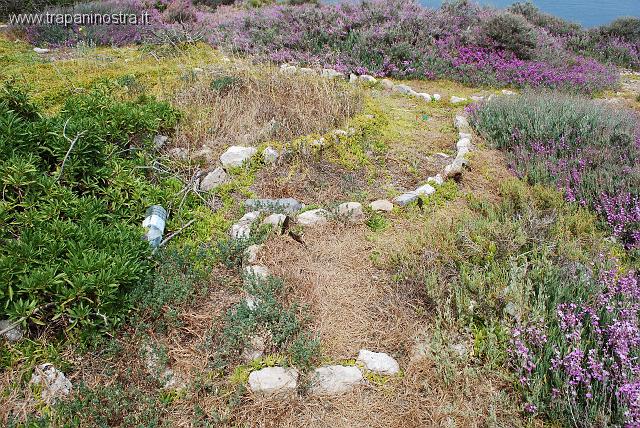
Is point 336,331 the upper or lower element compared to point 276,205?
lower

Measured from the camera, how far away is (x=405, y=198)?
5.94m

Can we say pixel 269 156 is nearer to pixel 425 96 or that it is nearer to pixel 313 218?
pixel 313 218

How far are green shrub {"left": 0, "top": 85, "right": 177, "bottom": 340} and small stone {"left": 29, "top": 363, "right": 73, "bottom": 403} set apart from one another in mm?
324

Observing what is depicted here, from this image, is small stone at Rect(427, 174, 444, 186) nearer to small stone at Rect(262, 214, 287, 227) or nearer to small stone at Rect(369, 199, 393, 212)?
small stone at Rect(369, 199, 393, 212)

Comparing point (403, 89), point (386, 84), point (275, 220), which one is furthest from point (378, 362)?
point (386, 84)

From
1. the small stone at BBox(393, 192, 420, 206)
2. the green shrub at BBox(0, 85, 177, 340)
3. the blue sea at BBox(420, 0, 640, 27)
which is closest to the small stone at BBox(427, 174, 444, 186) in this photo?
the small stone at BBox(393, 192, 420, 206)

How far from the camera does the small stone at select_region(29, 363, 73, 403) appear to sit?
3266 mm

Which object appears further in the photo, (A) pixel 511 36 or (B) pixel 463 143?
(A) pixel 511 36

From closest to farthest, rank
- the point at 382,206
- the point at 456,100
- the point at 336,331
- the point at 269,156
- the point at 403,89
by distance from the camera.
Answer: the point at 336,331 < the point at 382,206 < the point at 269,156 < the point at 456,100 < the point at 403,89

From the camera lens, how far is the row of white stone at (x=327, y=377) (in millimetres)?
3449

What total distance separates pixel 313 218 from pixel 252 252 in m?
1.02

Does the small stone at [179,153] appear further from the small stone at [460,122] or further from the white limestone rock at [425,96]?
the white limestone rock at [425,96]

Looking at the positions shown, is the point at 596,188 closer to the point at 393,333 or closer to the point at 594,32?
the point at 393,333

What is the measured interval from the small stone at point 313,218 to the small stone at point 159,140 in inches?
99.9
